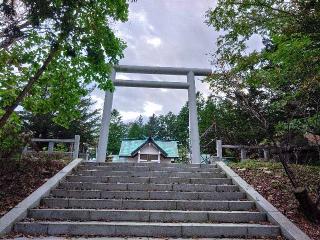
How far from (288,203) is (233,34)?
A: 174 inches

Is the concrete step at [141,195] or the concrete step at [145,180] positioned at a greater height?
the concrete step at [145,180]

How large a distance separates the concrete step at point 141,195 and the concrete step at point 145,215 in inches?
39.7

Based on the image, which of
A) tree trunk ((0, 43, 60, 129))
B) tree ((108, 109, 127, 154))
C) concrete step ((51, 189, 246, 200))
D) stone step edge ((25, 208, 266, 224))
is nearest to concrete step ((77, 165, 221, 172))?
concrete step ((51, 189, 246, 200))

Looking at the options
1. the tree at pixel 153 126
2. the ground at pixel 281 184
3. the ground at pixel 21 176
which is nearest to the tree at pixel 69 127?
the ground at pixel 21 176

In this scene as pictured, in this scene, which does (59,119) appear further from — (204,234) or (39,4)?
(204,234)

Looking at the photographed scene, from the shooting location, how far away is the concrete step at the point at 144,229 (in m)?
5.39

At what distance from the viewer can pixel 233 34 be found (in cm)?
831

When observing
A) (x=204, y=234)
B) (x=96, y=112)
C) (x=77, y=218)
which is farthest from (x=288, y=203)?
(x=96, y=112)

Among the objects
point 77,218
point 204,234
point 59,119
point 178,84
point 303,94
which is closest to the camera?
point 204,234

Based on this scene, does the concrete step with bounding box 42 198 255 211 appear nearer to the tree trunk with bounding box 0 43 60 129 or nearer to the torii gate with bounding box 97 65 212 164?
the tree trunk with bounding box 0 43 60 129

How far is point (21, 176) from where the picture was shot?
25.7 feet

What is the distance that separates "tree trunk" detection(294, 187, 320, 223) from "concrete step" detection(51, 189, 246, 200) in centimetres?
161

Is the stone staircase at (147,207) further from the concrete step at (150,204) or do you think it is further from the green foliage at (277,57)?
the green foliage at (277,57)

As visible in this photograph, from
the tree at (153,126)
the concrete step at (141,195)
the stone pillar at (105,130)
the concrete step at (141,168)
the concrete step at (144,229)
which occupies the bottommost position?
the concrete step at (144,229)
